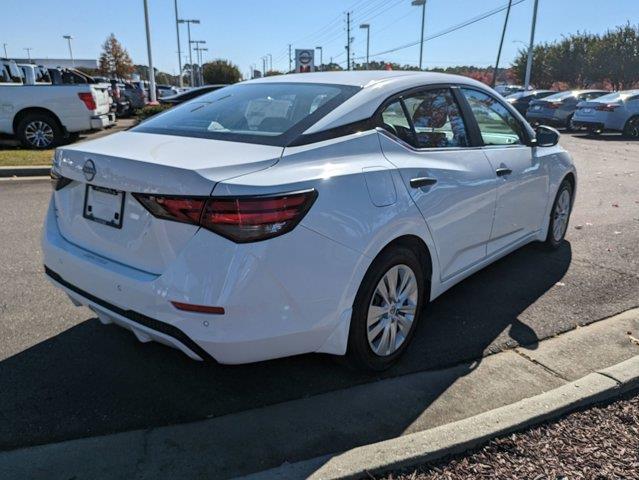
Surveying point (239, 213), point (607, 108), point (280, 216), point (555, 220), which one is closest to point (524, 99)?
point (607, 108)

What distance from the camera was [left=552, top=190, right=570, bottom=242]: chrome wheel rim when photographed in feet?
17.1

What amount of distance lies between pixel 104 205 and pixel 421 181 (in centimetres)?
169

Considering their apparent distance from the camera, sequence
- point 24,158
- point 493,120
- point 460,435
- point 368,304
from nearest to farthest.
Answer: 1. point 460,435
2. point 368,304
3. point 493,120
4. point 24,158

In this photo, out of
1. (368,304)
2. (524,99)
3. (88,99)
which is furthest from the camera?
(524,99)

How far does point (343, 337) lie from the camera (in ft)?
9.06

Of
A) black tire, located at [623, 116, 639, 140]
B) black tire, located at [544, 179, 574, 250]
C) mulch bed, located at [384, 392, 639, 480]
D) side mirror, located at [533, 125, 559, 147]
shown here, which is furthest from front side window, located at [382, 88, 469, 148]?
black tire, located at [623, 116, 639, 140]

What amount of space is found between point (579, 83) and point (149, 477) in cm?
6175

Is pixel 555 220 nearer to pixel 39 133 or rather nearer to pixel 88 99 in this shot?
pixel 88 99

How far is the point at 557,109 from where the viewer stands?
21016 millimetres

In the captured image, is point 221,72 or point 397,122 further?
point 221,72

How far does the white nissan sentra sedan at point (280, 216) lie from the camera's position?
2.34 meters

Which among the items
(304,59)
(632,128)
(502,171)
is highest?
(304,59)

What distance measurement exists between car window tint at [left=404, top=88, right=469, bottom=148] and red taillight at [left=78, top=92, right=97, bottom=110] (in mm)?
9914

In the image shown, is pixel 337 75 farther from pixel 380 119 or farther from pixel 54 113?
pixel 54 113
